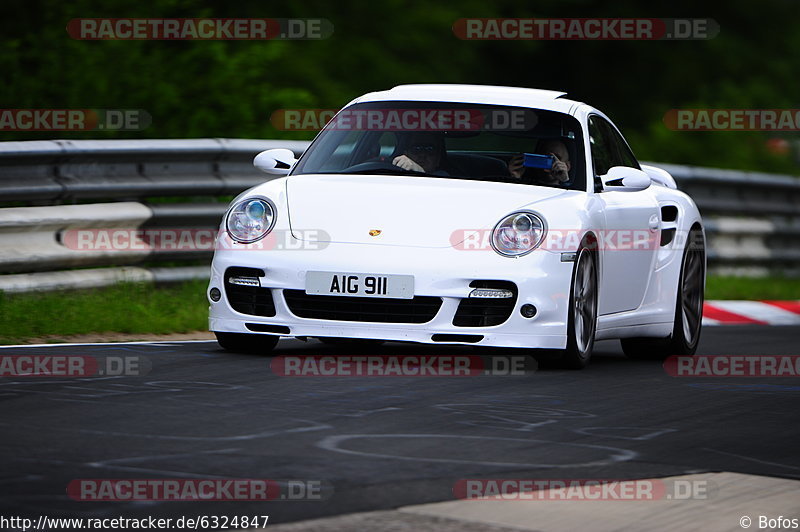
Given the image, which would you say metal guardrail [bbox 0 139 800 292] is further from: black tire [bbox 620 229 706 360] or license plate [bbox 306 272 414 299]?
black tire [bbox 620 229 706 360]

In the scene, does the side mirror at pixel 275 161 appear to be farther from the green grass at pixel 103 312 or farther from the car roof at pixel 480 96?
the green grass at pixel 103 312

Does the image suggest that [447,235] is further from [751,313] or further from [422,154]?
[751,313]

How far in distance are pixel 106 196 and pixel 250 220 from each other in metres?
2.79

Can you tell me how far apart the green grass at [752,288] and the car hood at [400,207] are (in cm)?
772

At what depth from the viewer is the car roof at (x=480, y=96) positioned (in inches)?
375

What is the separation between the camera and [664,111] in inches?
1304

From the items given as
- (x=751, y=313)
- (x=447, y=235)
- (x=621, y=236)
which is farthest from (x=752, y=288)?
(x=447, y=235)

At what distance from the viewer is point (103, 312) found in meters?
10.1

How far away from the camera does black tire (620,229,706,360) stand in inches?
400

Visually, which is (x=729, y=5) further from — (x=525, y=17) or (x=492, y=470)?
(x=492, y=470)

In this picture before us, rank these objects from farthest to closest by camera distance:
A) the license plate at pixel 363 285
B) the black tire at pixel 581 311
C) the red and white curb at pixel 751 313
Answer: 1. the red and white curb at pixel 751 313
2. the black tire at pixel 581 311
3. the license plate at pixel 363 285

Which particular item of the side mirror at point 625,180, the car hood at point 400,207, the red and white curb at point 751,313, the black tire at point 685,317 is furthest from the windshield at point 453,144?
the red and white curb at point 751,313

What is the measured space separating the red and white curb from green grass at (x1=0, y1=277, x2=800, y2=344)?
4841 millimetres

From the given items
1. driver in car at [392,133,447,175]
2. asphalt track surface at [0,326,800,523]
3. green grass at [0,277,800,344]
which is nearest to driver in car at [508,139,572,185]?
driver in car at [392,133,447,175]
